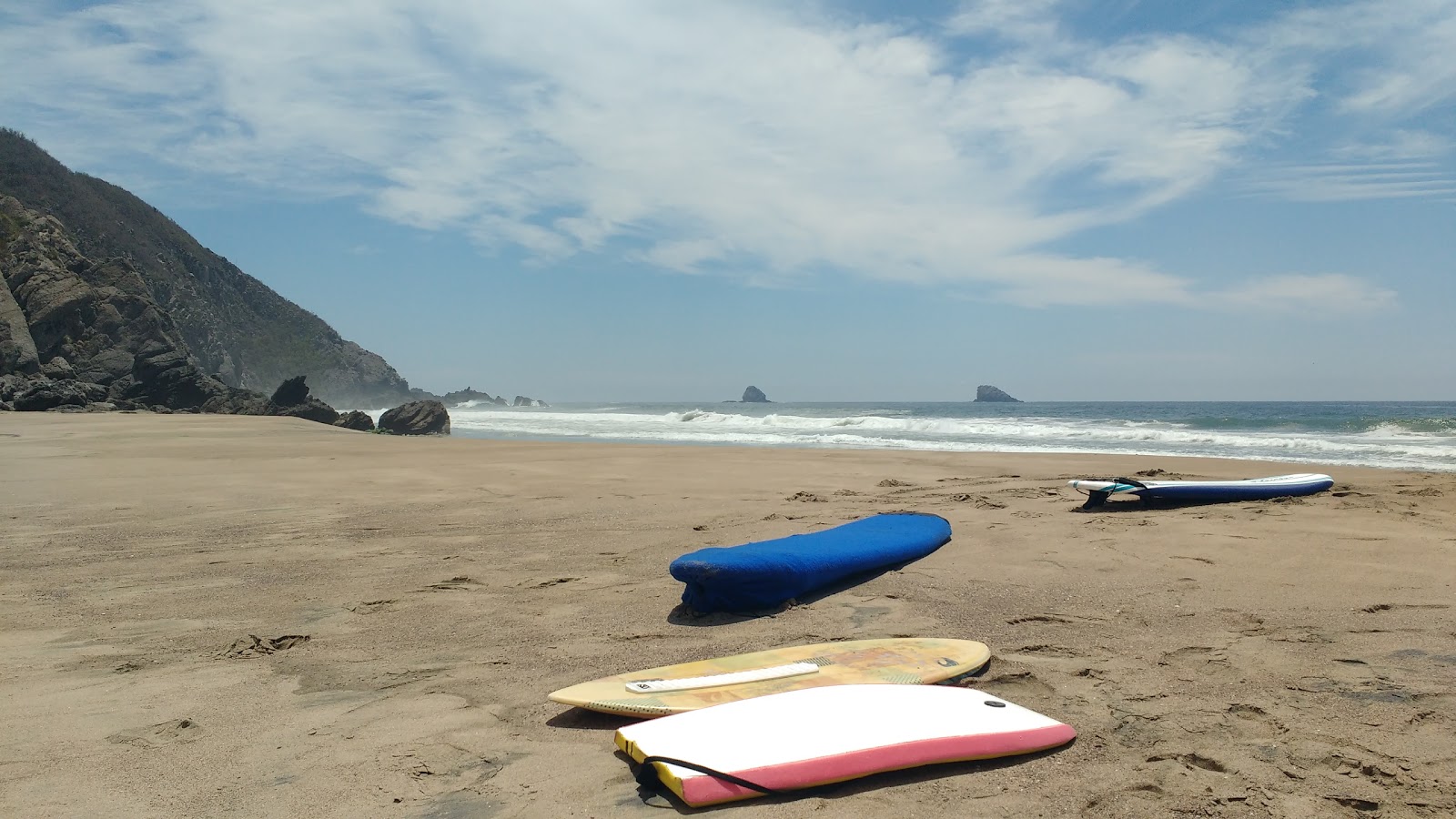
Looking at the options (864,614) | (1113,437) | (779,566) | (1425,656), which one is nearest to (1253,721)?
(1425,656)

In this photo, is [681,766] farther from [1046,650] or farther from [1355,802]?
[1046,650]

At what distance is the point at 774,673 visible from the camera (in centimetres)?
286

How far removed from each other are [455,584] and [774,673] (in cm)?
207

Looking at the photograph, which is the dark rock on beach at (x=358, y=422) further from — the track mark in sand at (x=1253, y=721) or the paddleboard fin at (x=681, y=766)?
the track mark in sand at (x=1253, y=721)

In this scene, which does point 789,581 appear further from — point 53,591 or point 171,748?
point 53,591

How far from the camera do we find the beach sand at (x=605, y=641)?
2055mm

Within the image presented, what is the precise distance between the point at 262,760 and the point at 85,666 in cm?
134

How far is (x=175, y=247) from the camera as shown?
218 feet

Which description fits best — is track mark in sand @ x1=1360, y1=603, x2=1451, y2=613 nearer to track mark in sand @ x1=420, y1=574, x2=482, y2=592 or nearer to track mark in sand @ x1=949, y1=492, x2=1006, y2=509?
track mark in sand @ x1=949, y1=492, x2=1006, y2=509

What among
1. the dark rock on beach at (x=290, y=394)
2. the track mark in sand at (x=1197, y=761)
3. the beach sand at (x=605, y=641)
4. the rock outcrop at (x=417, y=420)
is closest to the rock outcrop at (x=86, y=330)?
the dark rock on beach at (x=290, y=394)

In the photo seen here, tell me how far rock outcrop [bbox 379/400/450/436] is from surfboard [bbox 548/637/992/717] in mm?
22920

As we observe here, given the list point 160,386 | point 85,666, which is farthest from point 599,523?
point 160,386

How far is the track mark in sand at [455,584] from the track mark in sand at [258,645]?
78 cm

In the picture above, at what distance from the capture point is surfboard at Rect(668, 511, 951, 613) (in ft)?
12.1
